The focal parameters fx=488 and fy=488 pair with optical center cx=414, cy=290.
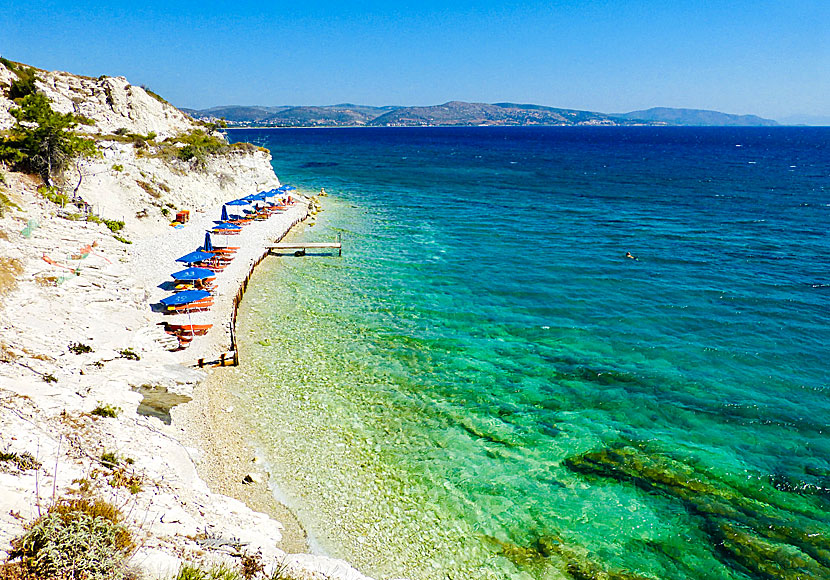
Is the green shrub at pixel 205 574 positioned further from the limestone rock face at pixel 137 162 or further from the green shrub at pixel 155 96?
the green shrub at pixel 155 96

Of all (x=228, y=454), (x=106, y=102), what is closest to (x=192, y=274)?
(x=228, y=454)

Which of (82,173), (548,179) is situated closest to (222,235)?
(82,173)

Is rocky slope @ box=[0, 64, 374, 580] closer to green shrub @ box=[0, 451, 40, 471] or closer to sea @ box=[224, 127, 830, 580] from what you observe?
green shrub @ box=[0, 451, 40, 471]

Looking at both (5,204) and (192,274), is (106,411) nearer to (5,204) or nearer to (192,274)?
(192,274)

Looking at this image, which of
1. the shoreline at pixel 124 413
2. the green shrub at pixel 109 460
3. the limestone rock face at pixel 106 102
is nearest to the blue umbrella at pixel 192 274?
the shoreline at pixel 124 413

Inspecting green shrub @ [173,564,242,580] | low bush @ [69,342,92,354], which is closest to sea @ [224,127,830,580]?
green shrub @ [173,564,242,580]

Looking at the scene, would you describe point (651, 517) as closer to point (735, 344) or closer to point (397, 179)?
point (735, 344)

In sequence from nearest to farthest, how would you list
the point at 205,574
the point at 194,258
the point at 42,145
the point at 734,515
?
the point at 205,574 < the point at 734,515 < the point at 194,258 < the point at 42,145
